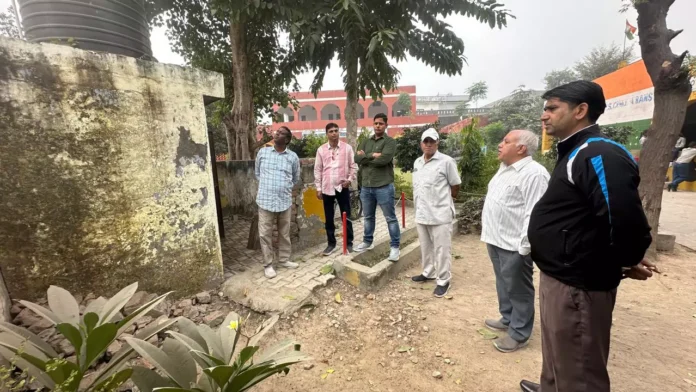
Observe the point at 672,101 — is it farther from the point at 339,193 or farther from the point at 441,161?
the point at 339,193

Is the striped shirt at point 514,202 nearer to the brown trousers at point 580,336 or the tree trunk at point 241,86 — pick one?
the brown trousers at point 580,336

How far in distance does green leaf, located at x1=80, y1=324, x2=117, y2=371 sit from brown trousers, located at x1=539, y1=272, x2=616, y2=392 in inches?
91.4

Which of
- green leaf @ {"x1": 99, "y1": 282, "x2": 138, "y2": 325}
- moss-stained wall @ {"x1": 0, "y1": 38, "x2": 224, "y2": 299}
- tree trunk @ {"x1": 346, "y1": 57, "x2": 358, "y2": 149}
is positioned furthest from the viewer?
tree trunk @ {"x1": 346, "y1": 57, "x2": 358, "y2": 149}

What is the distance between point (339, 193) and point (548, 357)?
286 cm

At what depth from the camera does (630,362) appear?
91.3 inches

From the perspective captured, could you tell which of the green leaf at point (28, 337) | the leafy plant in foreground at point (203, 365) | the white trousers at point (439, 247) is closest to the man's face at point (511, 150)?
the white trousers at point (439, 247)

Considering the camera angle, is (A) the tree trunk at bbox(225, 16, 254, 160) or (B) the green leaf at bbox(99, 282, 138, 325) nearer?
(B) the green leaf at bbox(99, 282, 138, 325)

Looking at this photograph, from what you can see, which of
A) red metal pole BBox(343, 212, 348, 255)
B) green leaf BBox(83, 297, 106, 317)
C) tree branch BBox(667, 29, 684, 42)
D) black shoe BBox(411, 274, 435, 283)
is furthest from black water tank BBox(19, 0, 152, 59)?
tree branch BBox(667, 29, 684, 42)

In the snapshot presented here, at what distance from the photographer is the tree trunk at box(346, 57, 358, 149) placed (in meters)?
7.38

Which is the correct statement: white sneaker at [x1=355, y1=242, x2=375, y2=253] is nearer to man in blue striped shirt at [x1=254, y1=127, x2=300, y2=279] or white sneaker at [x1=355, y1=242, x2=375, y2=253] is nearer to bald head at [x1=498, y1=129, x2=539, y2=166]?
man in blue striped shirt at [x1=254, y1=127, x2=300, y2=279]

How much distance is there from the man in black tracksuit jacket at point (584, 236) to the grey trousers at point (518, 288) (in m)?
0.80

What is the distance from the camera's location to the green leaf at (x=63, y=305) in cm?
187

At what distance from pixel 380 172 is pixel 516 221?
171cm

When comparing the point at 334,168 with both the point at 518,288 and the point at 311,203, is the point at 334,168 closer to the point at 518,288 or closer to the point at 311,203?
the point at 311,203
